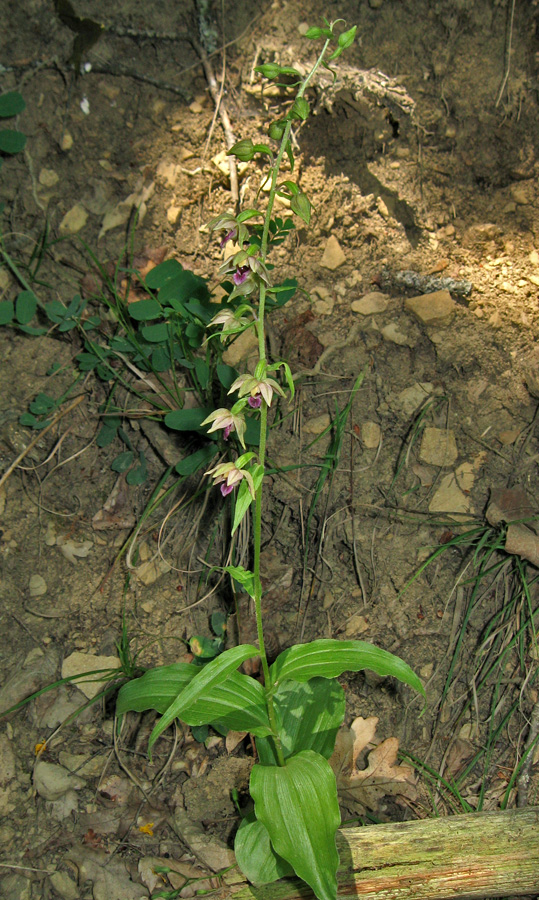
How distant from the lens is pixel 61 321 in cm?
267

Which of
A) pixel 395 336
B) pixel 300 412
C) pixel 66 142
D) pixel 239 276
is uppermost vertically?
pixel 66 142

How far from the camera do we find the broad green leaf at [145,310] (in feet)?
8.30

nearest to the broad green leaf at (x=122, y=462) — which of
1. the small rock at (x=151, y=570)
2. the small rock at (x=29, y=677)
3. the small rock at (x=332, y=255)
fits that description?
the small rock at (x=151, y=570)

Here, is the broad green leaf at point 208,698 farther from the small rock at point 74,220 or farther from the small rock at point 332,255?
the small rock at point 74,220

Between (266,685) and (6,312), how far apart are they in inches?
75.0

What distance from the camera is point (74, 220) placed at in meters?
2.84

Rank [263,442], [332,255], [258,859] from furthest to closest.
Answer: [332,255], [258,859], [263,442]

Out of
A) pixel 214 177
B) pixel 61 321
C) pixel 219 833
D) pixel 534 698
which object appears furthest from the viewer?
pixel 214 177

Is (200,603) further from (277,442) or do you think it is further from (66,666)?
(277,442)

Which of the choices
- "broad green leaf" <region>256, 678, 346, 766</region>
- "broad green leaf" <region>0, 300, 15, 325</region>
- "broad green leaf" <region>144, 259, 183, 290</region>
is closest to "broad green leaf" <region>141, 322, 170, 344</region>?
"broad green leaf" <region>144, 259, 183, 290</region>

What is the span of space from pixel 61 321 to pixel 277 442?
1092 mm

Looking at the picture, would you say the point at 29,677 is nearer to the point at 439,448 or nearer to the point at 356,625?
the point at 356,625

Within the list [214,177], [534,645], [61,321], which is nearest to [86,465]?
[61,321]

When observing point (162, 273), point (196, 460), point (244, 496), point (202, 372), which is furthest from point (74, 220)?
point (244, 496)
